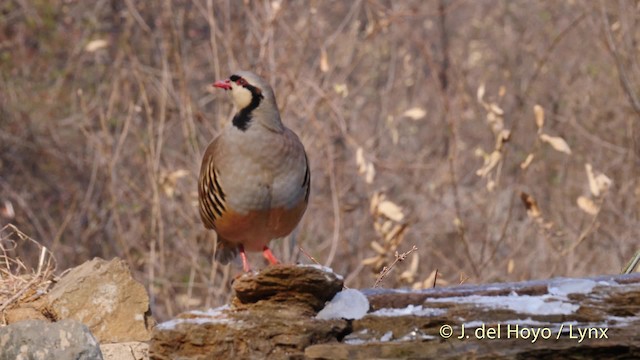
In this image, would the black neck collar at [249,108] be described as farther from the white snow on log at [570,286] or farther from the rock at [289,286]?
the white snow on log at [570,286]

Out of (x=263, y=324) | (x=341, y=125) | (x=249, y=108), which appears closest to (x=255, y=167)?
(x=249, y=108)

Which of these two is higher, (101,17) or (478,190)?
(101,17)

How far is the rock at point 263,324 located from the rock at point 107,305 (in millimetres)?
586

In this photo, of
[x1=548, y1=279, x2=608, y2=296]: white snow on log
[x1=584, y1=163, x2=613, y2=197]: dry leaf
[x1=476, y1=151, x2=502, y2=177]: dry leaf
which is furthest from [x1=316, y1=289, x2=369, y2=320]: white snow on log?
[x1=584, y1=163, x2=613, y2=197]: dry leaf

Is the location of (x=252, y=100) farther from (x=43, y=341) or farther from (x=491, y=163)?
(x=491, y=163)

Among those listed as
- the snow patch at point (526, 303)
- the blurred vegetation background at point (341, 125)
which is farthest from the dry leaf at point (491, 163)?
the snow patch at point (526, 303)

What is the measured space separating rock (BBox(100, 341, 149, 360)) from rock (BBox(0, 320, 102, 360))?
1.13 feet

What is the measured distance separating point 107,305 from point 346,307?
0.93 meters

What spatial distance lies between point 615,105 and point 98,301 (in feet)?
21.5

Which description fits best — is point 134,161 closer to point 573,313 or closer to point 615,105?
point 615,105

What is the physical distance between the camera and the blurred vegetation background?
291 inches

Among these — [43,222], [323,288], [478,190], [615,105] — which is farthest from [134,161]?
[323,288]

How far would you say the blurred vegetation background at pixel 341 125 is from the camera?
24.2 ft

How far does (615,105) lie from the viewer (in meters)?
9.52
